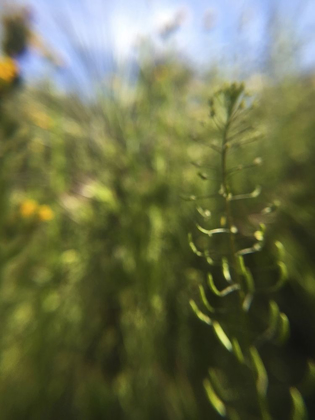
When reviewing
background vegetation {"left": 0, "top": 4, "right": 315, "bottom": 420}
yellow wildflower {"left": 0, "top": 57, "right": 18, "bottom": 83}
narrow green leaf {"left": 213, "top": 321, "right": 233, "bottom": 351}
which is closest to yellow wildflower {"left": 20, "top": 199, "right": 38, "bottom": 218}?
background vegetation {"left": 0, "top": 4, "right": 315, "bottom": 420}

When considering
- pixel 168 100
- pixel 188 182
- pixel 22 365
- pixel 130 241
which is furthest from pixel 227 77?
pixel 22 365

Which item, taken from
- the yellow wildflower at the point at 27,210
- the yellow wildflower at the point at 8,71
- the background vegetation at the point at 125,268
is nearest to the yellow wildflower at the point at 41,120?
the background vegetation at the point at 125,268

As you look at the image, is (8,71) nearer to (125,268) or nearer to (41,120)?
(41,120)

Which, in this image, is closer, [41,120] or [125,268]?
[125,268]

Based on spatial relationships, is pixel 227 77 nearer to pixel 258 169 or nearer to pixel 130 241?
pixel 258 169

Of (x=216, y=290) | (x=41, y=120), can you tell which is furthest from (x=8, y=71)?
(x=216, y=290)

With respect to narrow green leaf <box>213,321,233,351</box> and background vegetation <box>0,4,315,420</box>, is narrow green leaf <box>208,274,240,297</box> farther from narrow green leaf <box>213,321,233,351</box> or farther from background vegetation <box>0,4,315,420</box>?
background vegetation <box>0,4,315,420</box>

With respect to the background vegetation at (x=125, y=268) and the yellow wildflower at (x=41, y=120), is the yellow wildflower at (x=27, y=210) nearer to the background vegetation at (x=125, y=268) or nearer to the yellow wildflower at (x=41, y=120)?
the background vegetation at (x=125, y=268)

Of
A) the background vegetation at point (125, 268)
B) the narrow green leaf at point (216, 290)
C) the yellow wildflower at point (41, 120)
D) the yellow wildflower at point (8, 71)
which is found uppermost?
the yellow wildflower at point (8, 71)
